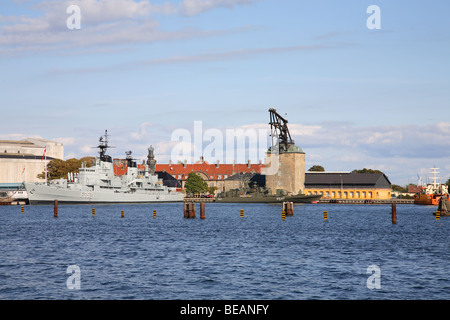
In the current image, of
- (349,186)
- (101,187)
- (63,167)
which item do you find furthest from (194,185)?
(101,187)

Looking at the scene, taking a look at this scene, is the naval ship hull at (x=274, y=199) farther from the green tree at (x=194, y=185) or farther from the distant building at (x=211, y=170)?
the distant building at (x=211, y=170)

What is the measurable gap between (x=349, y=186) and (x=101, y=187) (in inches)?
3004

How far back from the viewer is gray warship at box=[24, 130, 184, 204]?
107 meters

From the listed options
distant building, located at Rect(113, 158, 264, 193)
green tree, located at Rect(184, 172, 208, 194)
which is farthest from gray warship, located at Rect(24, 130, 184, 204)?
distant building, located at Rect(113, 158, 264, 193)

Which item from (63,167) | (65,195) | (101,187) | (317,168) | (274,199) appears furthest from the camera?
(317,168)

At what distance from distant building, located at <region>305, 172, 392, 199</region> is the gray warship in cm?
5054

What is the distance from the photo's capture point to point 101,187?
4437 inches

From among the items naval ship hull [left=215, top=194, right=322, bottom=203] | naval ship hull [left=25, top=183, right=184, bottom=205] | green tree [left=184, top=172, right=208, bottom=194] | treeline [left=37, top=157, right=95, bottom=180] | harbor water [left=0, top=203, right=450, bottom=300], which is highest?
treeline [left=37, top=157, right=95, bottom=180]

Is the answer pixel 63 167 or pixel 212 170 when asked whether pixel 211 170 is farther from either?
pixel 63 167

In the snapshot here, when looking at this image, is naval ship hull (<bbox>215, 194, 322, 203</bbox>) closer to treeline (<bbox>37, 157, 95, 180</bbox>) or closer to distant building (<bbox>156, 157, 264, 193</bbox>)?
treeline (<bbox>37, 157, 95, 180</bbox>)

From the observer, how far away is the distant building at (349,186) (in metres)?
159

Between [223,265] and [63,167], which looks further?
→ [63,167]

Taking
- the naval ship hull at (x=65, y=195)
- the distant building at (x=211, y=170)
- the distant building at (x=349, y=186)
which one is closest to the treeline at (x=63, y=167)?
the naval ship hull at (x=65, y=195)

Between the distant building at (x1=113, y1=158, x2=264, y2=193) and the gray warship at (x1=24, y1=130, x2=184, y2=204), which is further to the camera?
the distant building at (x1=113, y1=158, x2=264, y2=193)
